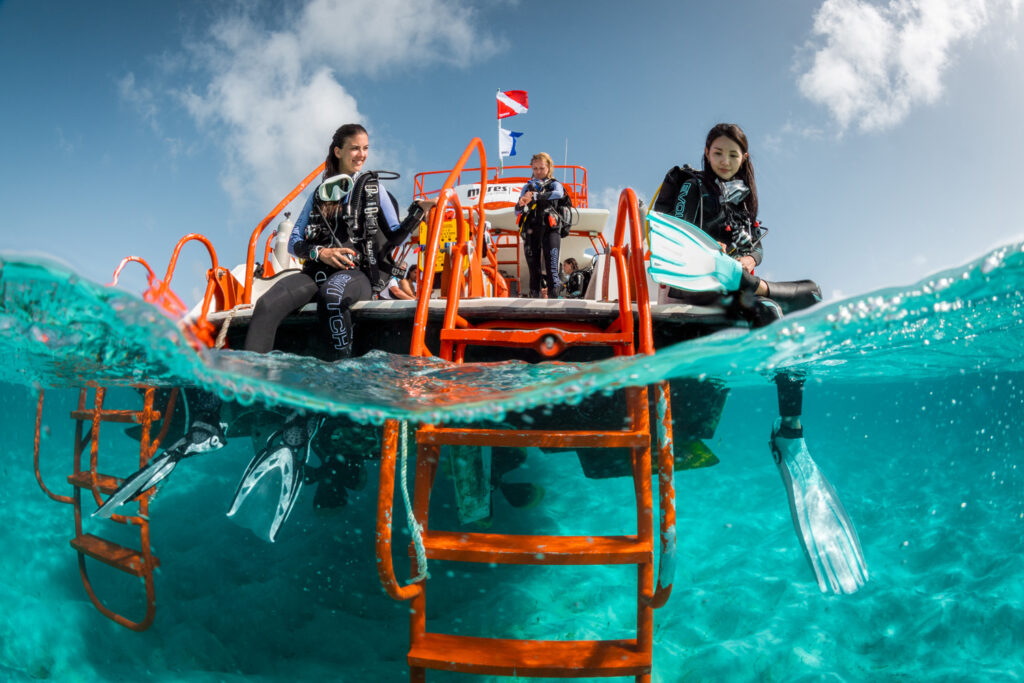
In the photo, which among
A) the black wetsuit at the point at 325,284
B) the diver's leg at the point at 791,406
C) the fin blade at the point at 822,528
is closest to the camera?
the fin blade at the point at 822,528

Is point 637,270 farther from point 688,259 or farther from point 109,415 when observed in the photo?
point 109,415

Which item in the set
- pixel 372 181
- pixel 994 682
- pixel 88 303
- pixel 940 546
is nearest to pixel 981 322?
pixel 994 682

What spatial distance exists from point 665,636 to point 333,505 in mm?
3428

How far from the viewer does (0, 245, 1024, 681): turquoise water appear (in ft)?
12.1

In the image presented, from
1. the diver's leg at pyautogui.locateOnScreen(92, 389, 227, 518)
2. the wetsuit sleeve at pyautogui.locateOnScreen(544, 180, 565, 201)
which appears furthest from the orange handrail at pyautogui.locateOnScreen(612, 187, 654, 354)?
the wetsuit sleeve at pyautogui.locateOnScreen(544, 180, 565, 201)

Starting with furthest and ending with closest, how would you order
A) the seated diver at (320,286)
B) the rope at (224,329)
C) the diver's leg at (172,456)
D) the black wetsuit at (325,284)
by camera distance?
the rope at (224,329), the black wetsuit at (325,284), the seated diver at (320,286), the diver's leg at (172,456)

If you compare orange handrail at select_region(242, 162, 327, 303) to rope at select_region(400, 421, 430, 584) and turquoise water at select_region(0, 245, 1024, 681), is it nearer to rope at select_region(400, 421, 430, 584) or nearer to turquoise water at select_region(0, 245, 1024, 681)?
turquoise water at select_region(0, 245, 1024, 681)

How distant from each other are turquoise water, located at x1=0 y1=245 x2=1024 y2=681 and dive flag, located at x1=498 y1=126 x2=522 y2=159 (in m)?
9.19

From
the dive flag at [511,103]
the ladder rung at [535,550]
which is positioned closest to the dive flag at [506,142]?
the dive flag at [511,103]

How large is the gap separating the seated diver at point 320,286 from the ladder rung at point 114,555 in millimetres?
1333

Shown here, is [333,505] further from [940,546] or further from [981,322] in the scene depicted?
[940,546]

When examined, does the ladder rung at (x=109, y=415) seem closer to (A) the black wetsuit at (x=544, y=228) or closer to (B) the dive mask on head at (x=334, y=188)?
(B) the dive mask on head at (x=334, y=188)

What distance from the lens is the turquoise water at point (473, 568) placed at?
3.68 metres

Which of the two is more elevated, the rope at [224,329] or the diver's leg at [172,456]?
the rope at [224,329]
